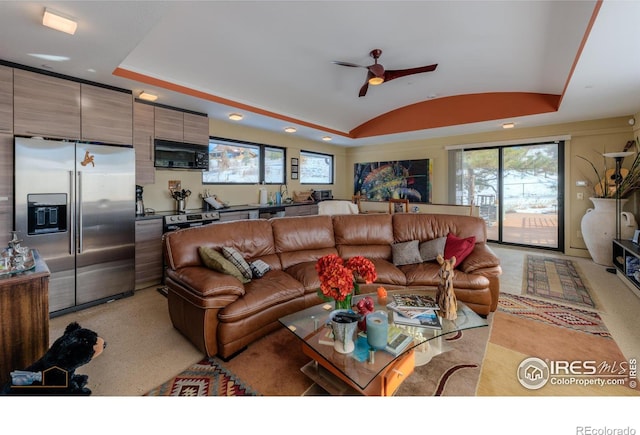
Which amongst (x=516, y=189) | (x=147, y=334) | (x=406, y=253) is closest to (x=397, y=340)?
(x=406, y=253)

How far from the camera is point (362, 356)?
154 centimetres

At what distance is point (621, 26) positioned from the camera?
79.0 inches

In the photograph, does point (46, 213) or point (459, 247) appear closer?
point (46, 213)

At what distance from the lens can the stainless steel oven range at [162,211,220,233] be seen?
145 inches

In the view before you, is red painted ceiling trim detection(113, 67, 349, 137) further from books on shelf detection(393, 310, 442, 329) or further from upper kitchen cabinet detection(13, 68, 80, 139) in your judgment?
books on shelf detection(393, 310, 442, 329)

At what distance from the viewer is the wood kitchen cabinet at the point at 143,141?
3.60 metres

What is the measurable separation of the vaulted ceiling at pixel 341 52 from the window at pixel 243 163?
25.6 inches

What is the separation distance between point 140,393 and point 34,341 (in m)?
0.65

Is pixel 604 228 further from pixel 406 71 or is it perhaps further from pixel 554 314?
pixel 406 71

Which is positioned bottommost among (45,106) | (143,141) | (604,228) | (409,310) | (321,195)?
(409,310)

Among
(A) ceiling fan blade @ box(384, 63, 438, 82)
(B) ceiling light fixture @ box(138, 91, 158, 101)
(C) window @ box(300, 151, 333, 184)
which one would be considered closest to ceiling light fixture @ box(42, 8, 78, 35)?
(B) ceiling light fixture @ box(138, 91, 158, 101)

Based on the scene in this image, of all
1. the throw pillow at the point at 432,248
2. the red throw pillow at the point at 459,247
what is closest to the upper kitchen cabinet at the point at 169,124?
the throw pillow at the point at 432,248

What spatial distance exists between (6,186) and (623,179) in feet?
25.6
